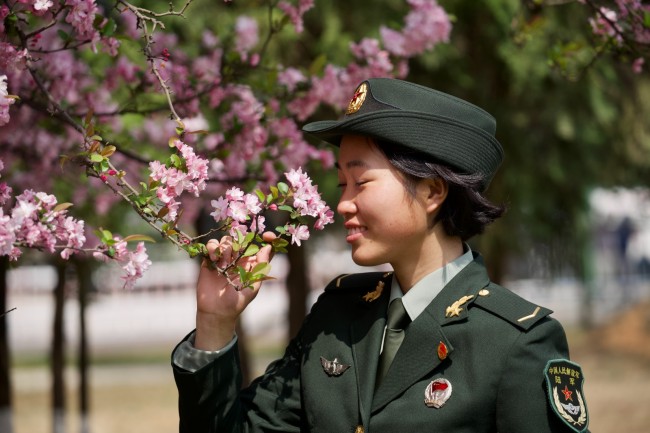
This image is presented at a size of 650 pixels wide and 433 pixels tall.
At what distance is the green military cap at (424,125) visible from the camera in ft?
7.70

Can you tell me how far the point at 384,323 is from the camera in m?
2.47

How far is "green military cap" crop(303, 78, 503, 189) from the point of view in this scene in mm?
2346

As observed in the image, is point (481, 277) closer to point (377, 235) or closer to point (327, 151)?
point (377, 235)

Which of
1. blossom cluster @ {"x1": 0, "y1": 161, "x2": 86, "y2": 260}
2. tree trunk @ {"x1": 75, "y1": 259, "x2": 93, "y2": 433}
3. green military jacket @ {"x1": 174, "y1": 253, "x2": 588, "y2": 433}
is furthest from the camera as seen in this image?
tree trunk @ {"x1": 75, "y1": 259, "x2": 93, "y2": 433}

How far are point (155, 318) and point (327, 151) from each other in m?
17.9

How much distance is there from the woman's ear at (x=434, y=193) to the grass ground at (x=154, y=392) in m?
9.10

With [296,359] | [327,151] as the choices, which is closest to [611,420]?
[327,151]

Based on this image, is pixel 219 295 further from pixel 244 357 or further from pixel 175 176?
pixel 244 357

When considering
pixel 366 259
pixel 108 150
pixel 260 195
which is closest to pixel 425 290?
pixel 366 259

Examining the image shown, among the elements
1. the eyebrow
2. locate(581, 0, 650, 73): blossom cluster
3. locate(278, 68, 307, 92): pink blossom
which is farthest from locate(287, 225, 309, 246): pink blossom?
locate(278, 68, 307, 92): pink blossom

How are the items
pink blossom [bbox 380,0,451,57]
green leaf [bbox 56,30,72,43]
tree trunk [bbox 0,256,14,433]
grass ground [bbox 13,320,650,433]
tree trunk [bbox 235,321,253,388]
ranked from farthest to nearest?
grass ground [bbox 13,320,650,433] < tree trunk [bbox 235,321,253,388] < tree trunk [bbox 0,256,14,433] < pink blossom [bbox 380,0,451,57] < green leaf [bbox 56,30,72,43]

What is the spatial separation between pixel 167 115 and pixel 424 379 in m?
2.45

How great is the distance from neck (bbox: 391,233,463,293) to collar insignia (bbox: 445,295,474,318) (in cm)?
12

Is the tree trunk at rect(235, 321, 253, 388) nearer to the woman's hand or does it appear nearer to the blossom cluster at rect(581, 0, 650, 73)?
the blossom cluster at rect(581, 0, 650, 73)
